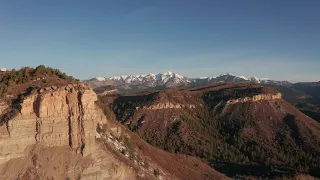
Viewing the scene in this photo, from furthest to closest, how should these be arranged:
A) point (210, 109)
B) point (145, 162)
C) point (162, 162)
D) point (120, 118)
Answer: point (210, 109), point (120, 118), point (162, 162), point (145, 162)

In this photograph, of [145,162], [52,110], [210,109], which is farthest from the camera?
[210,109]

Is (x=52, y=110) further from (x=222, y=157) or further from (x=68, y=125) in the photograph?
(x=222, y=157)

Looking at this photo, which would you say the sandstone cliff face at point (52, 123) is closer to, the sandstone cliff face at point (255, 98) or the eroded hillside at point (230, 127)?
the eroded hillside at point (230, 127)

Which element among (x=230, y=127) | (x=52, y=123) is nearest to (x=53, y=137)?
(x=52, y=123)

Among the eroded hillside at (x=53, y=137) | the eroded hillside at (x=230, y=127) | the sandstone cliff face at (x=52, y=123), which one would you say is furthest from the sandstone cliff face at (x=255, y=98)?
the sandstone cliff face at (x=52, y=123)

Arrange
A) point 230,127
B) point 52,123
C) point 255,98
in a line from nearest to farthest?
Answer: point 52,123, point 230,127, point 255,98

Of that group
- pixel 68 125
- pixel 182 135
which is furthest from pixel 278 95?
pixel 68 125

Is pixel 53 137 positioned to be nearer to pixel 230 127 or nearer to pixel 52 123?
pixel 52 123

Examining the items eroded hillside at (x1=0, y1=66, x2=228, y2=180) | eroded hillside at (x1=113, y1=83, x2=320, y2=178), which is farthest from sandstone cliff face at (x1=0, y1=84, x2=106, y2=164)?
eroded hillside at (x1=113, y1=83, x2=320, y2=178)

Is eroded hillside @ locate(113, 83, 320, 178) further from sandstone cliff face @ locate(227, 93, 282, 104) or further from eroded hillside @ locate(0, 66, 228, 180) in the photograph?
eroded hillside @ locate(0, 66, 228, 180)
